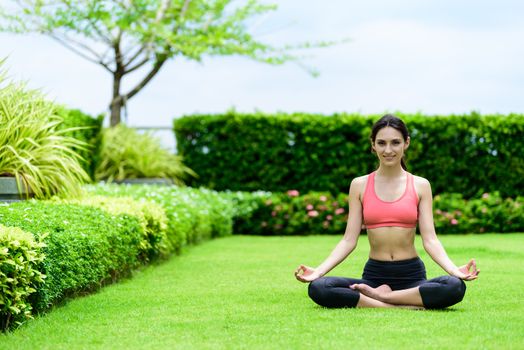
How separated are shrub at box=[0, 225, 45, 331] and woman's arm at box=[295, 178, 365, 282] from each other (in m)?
1.76

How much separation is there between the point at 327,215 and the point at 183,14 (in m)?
7.30

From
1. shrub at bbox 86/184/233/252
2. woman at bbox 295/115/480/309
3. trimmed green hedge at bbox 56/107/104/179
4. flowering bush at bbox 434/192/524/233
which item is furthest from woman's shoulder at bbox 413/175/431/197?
flowering bush at bbox 434/192/524/233

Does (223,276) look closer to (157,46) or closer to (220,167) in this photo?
(220,167)

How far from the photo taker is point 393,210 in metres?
5.66

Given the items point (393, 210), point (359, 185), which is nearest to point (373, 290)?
point (393, 210)

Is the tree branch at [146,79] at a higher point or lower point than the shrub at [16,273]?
higher

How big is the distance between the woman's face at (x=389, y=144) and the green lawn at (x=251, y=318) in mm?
1054

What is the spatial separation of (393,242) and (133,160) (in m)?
10.8

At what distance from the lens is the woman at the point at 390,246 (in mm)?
5539

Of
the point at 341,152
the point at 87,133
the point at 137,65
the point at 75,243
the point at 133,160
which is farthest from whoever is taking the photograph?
the point at 137,65

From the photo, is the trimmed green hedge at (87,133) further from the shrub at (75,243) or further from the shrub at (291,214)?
the shrub at (75,243)

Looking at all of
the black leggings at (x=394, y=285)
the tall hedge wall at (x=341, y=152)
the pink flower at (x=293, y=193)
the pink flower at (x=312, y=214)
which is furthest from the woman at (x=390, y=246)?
the tall hedge wall at (x=341, y=152)

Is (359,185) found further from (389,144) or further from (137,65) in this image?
(137,65)

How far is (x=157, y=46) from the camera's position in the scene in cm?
1914
